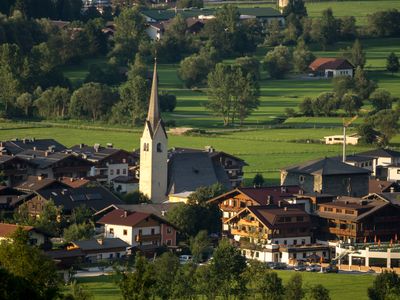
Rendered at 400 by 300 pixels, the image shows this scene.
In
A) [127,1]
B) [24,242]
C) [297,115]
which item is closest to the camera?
[24,242]

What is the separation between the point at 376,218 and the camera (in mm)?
50656

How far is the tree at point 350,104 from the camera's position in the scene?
8006 cm

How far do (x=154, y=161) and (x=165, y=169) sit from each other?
1.41 ft

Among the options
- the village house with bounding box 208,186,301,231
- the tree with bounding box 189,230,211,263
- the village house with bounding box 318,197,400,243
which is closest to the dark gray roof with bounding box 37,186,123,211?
the village house with bounding box 208,186,301,231

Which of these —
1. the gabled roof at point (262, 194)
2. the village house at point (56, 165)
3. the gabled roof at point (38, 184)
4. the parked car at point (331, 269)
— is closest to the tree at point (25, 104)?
the village house at point (56, 165)

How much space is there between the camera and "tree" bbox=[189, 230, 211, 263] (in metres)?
46.9

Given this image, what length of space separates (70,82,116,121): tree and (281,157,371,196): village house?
2220 centimetres

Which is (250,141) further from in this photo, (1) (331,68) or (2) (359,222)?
(1) (331,68)

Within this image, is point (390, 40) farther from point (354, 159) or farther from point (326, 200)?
point (326, 200)

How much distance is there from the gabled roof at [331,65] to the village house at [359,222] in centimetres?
4399

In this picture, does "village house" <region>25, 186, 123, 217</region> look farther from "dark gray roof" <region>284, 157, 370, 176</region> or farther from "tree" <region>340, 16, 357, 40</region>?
"tree" <region>340, 16, 357, 40</region>

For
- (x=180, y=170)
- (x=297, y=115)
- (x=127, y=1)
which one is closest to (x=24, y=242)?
(x=180, y=170)

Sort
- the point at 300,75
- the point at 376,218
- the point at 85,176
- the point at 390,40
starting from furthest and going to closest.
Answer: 1. the point at 390,40
2. the point at 300,75
3. the point at 85,176
4. the point at 376,218

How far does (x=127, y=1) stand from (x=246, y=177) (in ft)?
222
